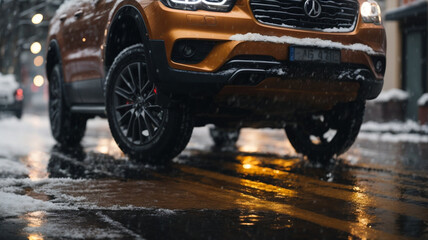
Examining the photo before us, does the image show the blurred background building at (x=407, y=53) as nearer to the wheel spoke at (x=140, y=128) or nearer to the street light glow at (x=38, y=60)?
the wheel spoke at (x=140, y=128)

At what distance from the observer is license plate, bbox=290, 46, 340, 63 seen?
561 cm

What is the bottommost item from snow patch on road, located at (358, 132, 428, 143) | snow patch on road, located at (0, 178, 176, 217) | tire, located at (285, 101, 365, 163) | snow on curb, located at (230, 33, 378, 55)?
snow patch on road, located at (358, 132, 428, 143)

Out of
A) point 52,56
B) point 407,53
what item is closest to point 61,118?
point 52,56

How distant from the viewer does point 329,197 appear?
15.7 ft

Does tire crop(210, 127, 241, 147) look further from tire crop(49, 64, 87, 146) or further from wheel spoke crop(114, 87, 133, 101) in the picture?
wheel spoke crop(114, 87, 133, 101)

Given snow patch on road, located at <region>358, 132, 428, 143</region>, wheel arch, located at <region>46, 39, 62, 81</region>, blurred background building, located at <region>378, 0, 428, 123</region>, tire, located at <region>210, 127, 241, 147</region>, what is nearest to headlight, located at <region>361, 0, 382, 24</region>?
tire, located at <region>210, 127, 241, 147</region>

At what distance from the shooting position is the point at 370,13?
624 centimetres

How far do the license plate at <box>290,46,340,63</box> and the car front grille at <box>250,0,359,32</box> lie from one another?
23 centimetres

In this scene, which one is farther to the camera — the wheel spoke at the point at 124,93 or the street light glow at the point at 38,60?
the street light glow at the point at 38,60

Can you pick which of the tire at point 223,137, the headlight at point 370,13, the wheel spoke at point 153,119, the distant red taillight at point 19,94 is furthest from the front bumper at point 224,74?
the distant red taillight at point 19,94

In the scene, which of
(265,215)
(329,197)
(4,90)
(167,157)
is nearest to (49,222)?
(265,215)

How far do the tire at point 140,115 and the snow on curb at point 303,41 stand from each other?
2.68 feet

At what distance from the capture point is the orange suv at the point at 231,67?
5406 millimetres

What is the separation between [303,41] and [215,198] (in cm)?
177
